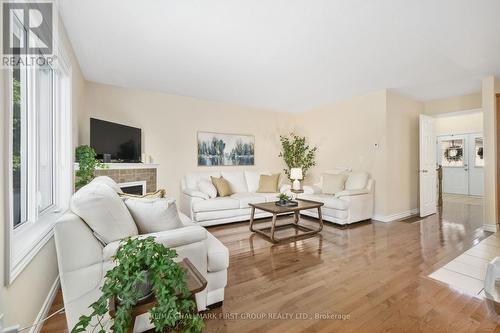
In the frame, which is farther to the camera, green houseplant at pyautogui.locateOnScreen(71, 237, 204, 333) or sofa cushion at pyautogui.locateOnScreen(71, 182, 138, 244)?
sofa cushion at pyautogui.locateOnScreen(71, 182, 138, 244)

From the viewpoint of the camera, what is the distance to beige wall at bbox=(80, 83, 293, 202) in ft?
13.1

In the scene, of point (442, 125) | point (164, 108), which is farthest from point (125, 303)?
point (442, 125)

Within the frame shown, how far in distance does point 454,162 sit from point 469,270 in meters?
6.79

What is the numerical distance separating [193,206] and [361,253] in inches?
101

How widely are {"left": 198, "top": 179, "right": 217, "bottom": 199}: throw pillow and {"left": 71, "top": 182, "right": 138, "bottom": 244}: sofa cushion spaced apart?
267 cm

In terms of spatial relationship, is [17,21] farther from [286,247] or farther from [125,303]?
[286,247]

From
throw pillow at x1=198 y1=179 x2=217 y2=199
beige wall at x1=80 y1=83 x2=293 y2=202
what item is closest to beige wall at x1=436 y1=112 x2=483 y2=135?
beige wall at x1=80 y1=83 x2=293 y2=202

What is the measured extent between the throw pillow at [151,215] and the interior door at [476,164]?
28.9 ft

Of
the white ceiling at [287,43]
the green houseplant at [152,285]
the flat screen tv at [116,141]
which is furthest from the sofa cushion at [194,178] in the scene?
the green houseplant at [152,285]

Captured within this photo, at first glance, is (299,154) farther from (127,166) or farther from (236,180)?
(127,166)

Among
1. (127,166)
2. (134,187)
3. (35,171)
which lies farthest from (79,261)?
(134,187)

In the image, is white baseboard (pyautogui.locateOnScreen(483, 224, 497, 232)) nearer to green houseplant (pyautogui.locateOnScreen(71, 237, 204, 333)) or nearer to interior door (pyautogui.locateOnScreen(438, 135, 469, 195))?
interior door (pyautogui.locateOnScreen(438, 135, 469, 195))

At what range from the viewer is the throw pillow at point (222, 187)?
4395 millimetres

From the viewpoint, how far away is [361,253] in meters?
2.75
